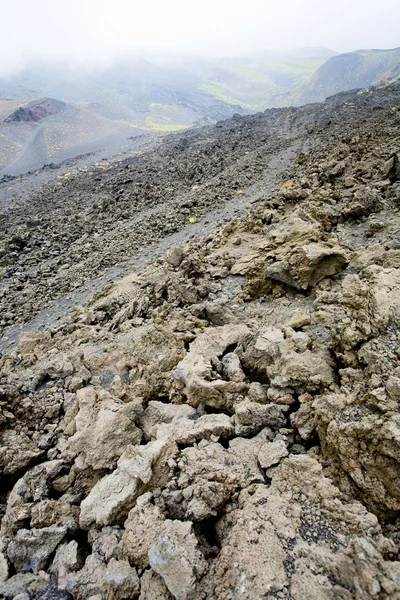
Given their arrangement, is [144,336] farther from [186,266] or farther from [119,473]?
[119,473]

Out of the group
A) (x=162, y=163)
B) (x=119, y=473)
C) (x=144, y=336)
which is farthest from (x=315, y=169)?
(x=162, y=163)

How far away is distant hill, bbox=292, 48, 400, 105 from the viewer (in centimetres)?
7819

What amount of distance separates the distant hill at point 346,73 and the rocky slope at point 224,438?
88.3 m

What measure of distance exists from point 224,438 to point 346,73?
10693cm

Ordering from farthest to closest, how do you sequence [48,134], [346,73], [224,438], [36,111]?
1. [346,73]
2. [36,111]
3. [48,134]
4. [224,438]

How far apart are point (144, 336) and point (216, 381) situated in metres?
2.08

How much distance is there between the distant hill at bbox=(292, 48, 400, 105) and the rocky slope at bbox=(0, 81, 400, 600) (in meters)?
88.3

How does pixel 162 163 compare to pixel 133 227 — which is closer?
pixel 133 227

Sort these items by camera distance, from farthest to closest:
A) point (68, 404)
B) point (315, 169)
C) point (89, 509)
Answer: point (315, 169), point (68, 404), point (89, 509)

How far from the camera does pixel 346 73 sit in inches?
3302

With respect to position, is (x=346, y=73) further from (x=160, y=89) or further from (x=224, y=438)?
(x=224, y=438)

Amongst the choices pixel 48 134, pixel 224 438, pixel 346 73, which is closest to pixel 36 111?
pixel 48 134

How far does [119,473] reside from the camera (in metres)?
2.93

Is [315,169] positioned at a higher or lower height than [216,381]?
higher
